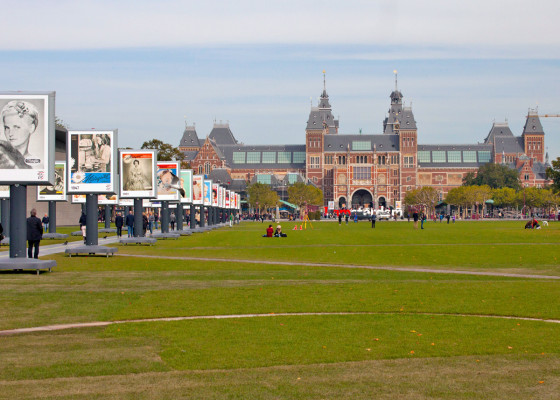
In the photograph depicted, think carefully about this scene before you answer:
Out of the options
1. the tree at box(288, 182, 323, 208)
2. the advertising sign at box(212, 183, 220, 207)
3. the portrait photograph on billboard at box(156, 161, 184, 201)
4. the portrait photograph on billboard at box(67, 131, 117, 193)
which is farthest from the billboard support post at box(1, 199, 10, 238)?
the tree at box(288, 182, 323, 208)

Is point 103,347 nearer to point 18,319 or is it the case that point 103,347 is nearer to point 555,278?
point 18,319

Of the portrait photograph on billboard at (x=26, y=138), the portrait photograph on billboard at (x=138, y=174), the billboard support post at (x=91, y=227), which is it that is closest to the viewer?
the portrait photograph on billboard at (x=26, y=138)

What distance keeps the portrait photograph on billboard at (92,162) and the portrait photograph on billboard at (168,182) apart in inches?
755

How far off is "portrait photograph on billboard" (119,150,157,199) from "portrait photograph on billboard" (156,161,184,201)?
9.30m

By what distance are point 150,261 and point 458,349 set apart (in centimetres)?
2052

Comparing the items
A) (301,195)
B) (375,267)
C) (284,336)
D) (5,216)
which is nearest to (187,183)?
(5,216)

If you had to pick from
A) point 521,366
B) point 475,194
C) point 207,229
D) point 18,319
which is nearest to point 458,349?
point 521,366

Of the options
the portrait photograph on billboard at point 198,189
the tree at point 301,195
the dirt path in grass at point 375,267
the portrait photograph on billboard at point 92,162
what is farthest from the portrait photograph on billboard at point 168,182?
the tree at point 301,195

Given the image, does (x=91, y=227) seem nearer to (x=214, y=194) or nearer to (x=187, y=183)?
(x=187, y=183)

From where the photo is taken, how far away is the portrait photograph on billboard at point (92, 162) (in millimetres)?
35312

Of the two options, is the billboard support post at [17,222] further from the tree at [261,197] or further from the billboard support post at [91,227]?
the tree at [261,197]

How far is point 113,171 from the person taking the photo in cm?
3566

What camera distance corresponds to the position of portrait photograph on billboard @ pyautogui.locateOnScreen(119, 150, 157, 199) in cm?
4541

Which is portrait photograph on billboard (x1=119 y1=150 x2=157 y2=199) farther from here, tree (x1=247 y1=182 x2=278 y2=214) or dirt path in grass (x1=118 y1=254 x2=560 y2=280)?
tree (x1=247 y1=182 x2=278 y2=214)
